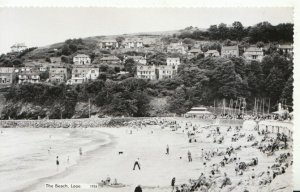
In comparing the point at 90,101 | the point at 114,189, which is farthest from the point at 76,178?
the point at 90,101

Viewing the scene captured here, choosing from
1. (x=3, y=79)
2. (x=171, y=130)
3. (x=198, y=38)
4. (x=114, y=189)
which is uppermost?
(x=198, y=38)

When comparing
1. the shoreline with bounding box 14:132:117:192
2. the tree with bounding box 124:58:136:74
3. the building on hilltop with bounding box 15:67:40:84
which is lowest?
the shoreline with bounding box 14:132:117:192

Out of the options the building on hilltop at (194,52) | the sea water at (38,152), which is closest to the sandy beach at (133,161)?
the sea water at (38,152)

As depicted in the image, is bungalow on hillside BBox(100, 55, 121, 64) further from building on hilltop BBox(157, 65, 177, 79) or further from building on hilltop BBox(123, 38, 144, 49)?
building on hilltop BBox(157, 65, 177, 79)

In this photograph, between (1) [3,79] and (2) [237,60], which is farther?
(1) [3,79]

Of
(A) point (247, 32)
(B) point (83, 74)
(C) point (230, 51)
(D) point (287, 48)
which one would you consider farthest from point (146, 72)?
(D) point (287, 48)

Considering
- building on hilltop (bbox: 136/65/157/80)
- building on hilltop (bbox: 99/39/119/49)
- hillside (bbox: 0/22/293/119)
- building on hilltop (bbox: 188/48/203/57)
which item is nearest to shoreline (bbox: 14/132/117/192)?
hillside (bbox: 0/22/293/119)

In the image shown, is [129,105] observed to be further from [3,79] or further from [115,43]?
[3,79]
